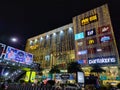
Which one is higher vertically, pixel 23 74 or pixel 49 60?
pixel 49 60

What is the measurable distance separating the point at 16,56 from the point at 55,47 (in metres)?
19.9

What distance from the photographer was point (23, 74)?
111 ft

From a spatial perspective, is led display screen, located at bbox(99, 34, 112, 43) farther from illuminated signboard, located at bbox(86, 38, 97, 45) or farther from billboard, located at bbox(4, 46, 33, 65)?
billboard, located at bbox(4, 46, 33, 65)

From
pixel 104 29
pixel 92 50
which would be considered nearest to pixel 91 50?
pixel 92 50

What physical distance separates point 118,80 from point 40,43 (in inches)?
1483

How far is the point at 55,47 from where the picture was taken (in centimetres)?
4694

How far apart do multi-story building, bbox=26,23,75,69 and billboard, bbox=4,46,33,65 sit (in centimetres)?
1311

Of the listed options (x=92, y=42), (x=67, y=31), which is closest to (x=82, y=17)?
(x=67, y=31)

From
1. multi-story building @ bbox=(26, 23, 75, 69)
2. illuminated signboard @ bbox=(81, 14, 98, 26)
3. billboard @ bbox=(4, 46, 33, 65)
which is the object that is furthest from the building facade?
billboard @ bbox=(4, 46, 33, 65)

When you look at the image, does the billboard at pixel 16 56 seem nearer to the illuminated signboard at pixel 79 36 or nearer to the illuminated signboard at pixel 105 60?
the illuminated signboard at pixel 79 36

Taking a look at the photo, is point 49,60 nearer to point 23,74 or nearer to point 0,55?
point 23,74

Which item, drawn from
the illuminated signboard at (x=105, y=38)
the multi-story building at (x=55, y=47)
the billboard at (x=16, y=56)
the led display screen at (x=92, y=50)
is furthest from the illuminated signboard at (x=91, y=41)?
the billboard at (x=16, y=56)

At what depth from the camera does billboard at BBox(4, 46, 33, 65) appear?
27823mm

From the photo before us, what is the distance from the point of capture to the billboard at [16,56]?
27.8 m
